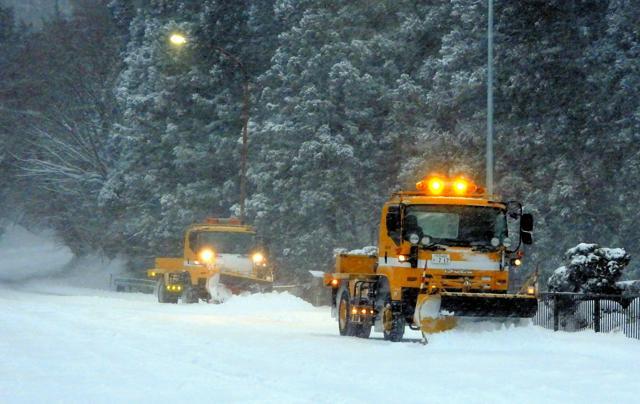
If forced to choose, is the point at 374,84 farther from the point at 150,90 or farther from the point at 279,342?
the point at 279,342

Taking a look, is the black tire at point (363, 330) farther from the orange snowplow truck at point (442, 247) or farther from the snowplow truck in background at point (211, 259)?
the snowplow truck in background at point (211, 259)

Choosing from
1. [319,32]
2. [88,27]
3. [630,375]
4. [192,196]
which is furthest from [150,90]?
[630,375]

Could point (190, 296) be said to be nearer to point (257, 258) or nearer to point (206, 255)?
point (206, 255)

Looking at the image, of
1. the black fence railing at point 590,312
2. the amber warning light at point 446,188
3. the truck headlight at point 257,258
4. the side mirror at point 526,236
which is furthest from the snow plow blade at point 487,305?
the truck headlight at point 257,258

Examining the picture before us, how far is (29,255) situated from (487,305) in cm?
8239

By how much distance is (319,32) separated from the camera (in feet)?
155

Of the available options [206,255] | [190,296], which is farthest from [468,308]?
[190,296]

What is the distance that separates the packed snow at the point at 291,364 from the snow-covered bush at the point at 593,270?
13.6ft

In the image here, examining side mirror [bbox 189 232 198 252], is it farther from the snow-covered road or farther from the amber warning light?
the amber warning light

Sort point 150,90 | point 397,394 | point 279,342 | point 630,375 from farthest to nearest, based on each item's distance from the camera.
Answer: point 150,90 → point 279,342 → point 630,375 → point 397,394

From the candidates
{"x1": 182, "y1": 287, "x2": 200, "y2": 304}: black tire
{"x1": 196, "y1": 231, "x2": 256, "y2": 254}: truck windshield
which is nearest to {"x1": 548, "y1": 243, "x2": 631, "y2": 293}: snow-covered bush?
{"x1": 196, "y1": 231, "x2": 256, "y2": 254}: truck windshield

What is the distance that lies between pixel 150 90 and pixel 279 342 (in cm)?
4020

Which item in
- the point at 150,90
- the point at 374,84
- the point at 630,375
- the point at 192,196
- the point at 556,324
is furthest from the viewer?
the point at 150,90

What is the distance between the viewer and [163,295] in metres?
38.4
